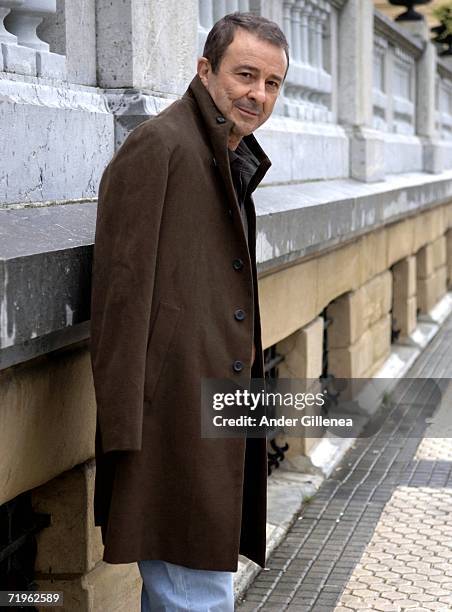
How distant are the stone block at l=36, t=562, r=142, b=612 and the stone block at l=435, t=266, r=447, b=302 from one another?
9.43 metres

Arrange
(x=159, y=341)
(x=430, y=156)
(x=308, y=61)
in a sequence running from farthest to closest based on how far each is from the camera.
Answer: (x=430, y=156)
(x=308, y=61)
(x=159, y=341)

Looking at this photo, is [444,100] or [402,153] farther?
[444,100]

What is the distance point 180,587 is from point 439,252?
34.6 feet

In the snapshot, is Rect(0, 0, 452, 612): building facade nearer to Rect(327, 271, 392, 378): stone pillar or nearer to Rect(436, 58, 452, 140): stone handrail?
Rect(327, 271, 392, 378): stone pillar

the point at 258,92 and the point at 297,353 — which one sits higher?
the point at 258,92

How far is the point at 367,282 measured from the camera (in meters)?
8.42

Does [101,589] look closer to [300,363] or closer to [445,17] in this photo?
[300,363]

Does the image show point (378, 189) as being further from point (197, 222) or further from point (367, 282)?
point (197, 222)

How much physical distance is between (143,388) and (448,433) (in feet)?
15.4

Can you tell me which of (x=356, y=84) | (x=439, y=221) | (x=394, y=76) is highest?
(x=394, y=76)

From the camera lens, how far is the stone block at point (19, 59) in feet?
11.3

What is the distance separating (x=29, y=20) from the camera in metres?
3.62

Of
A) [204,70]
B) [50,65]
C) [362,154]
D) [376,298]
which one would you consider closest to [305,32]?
[362,154]

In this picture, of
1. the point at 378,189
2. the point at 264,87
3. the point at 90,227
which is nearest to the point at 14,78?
the point at 90,227
